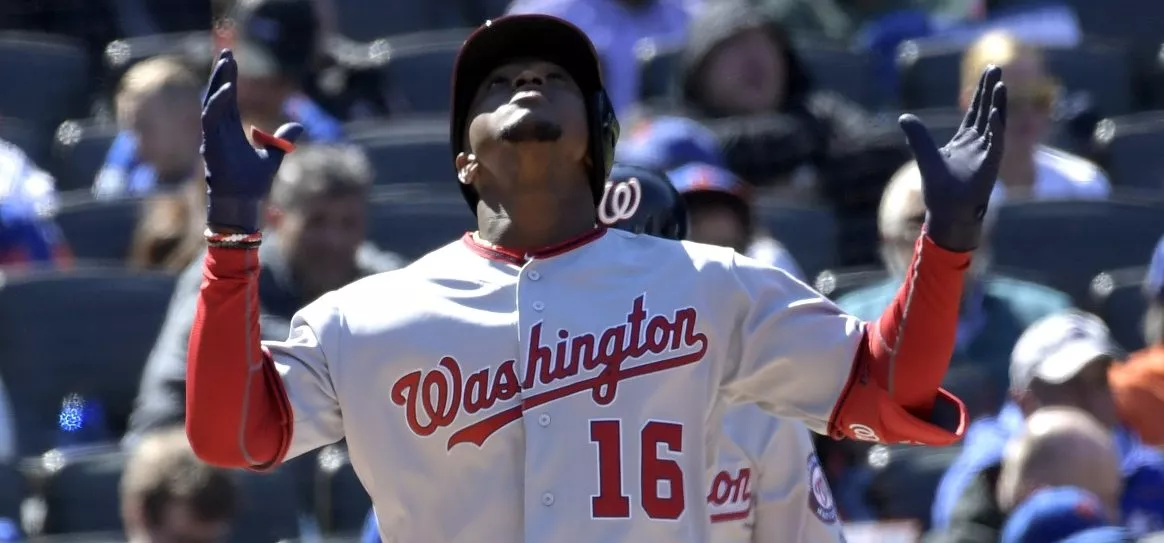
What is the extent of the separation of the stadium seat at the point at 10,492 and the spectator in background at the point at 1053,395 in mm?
2040

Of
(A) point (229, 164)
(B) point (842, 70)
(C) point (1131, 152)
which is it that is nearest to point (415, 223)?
(B) point (842, 70)

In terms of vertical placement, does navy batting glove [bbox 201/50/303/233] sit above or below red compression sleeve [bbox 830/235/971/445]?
above

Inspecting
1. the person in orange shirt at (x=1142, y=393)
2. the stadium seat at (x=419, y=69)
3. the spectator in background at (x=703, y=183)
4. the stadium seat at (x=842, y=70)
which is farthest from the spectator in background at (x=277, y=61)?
the person in orange shirt at (x=1142, y=393)

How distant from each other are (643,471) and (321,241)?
105 inches

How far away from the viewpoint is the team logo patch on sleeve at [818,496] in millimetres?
3086

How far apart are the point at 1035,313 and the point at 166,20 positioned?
11.9 feet

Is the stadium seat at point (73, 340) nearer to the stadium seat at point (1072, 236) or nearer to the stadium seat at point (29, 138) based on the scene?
the stadium seat at point (29, 138)

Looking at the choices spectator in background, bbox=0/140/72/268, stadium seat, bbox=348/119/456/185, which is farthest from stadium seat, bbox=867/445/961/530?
spectator in background, bbox=0/140/72/268

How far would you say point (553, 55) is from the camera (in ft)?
8.97

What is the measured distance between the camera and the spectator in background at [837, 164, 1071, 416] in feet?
16.7

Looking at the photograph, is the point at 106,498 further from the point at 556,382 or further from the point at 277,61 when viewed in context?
the point at 556,382

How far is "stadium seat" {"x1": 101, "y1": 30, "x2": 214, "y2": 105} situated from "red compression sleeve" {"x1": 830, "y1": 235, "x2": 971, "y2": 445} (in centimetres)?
459

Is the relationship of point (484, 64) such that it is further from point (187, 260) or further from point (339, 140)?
point (339, 140)

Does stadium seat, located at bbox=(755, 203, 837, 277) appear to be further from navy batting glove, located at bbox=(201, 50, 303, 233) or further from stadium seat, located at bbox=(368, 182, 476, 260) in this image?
navy batting glove, located at bbox=(201, 50, 303, 233)
